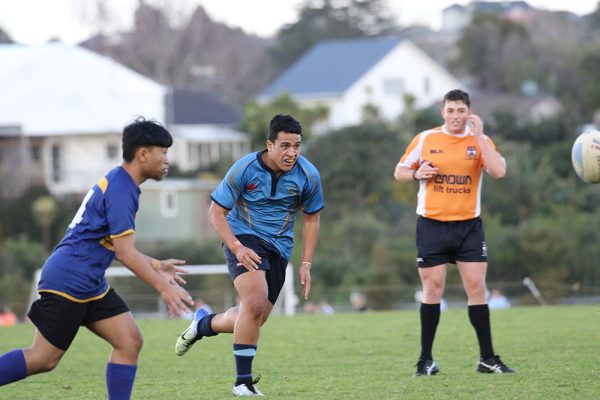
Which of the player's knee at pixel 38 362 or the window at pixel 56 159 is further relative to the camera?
the window at pixel 56 159

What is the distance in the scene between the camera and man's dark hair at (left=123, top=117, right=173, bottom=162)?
21.9 feet

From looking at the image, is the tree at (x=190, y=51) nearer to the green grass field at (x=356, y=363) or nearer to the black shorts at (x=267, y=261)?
the green grass field at (x=356, y=363)

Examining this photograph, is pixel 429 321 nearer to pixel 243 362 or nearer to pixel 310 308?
pixel 243 362

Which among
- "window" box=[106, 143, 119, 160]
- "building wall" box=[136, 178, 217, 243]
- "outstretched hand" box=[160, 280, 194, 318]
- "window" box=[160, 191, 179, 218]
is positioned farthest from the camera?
"window" box=[106, 143, 119, 160]

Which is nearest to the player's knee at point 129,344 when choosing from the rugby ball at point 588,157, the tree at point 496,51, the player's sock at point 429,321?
the player's sock at point 429,321

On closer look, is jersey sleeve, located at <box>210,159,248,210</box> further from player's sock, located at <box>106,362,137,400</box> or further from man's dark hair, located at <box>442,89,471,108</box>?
man's dark hair, located at <box>442,89,471,108</box>

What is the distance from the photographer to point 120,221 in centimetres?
647

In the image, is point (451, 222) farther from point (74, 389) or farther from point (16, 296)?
point (16, 296)

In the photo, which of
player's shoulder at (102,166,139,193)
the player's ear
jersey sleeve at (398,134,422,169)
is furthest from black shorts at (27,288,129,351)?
jersey sleeve at (398,134,422,169)

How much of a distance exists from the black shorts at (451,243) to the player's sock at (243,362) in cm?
194

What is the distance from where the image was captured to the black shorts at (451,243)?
9.31 m

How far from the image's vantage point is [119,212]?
648 cm

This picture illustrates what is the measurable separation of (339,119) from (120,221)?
57.7 metres

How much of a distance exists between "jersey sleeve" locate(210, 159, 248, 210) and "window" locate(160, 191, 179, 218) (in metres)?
37.3
